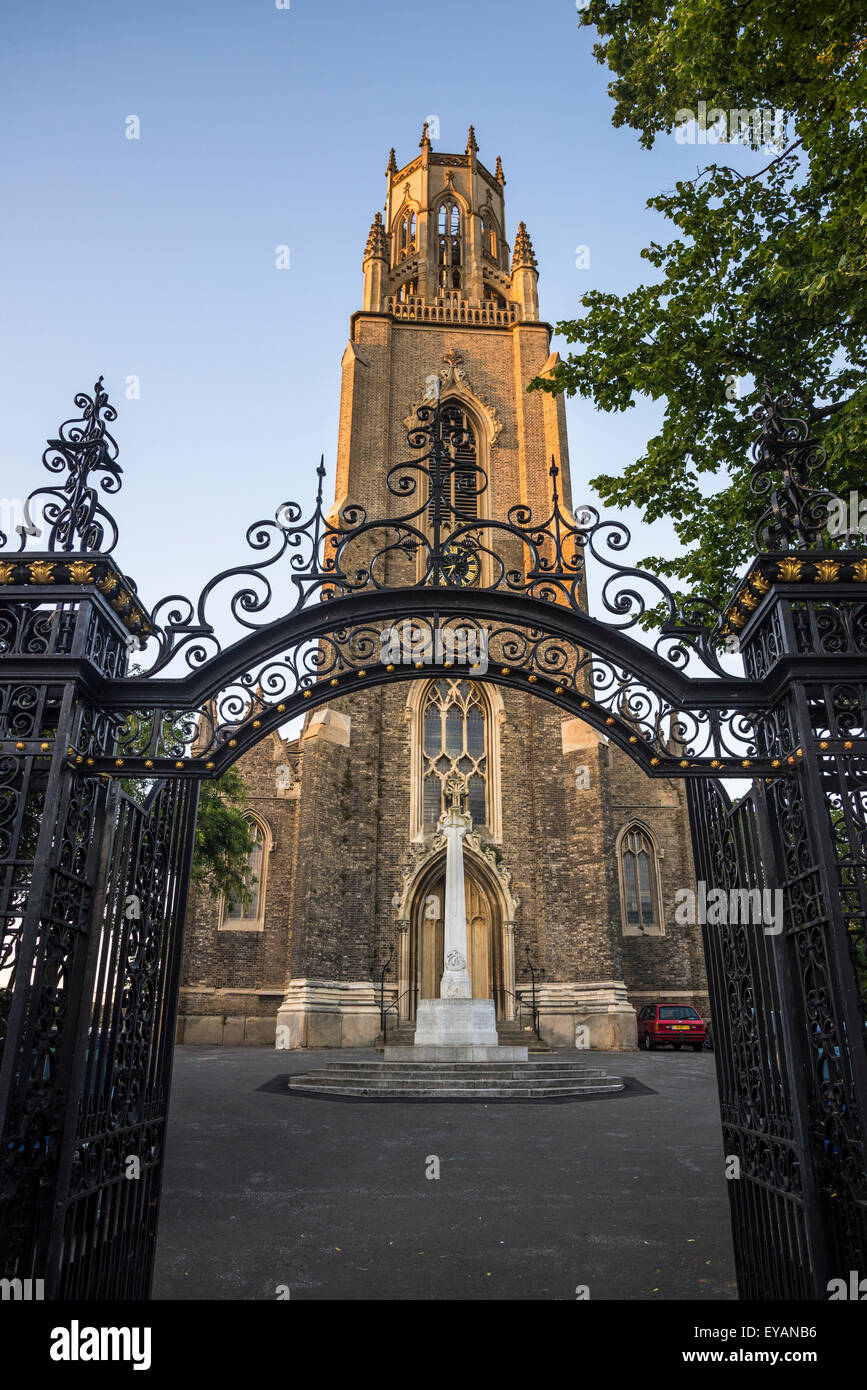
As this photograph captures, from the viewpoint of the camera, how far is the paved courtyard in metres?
4.59

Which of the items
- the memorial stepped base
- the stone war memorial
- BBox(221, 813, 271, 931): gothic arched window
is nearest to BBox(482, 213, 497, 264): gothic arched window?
BBox(221, 813, 271, 931): gothic arched window

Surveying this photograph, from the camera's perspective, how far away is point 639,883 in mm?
25078

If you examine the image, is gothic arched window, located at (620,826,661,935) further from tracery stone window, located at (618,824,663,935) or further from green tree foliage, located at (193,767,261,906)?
green tree foliage, located at (193,767,261,906)

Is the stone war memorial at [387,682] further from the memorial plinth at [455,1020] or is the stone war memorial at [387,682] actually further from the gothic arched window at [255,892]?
the gothic arched window at [255,892]

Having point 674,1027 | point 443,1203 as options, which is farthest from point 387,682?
point 674,1027

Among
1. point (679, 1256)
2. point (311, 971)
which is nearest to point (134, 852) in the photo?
point (679, 1256)

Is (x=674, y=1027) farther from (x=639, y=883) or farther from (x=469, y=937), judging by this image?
(x=469, y=937)

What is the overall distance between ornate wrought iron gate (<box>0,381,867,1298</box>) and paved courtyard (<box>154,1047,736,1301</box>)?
0.75 meters

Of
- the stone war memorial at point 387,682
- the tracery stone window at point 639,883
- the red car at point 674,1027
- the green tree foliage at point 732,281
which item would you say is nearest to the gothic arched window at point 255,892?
the tracery stone window at point 639,883

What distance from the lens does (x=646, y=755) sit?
4609mm

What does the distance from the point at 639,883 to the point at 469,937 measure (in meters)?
6.18

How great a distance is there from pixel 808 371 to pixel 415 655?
577 cm

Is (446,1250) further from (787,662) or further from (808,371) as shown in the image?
(808,371)

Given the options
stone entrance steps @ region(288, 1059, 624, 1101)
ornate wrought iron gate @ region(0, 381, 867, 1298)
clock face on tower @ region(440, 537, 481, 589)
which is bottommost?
stone entrance steps @ region(288, 1059, 624, 1101)
